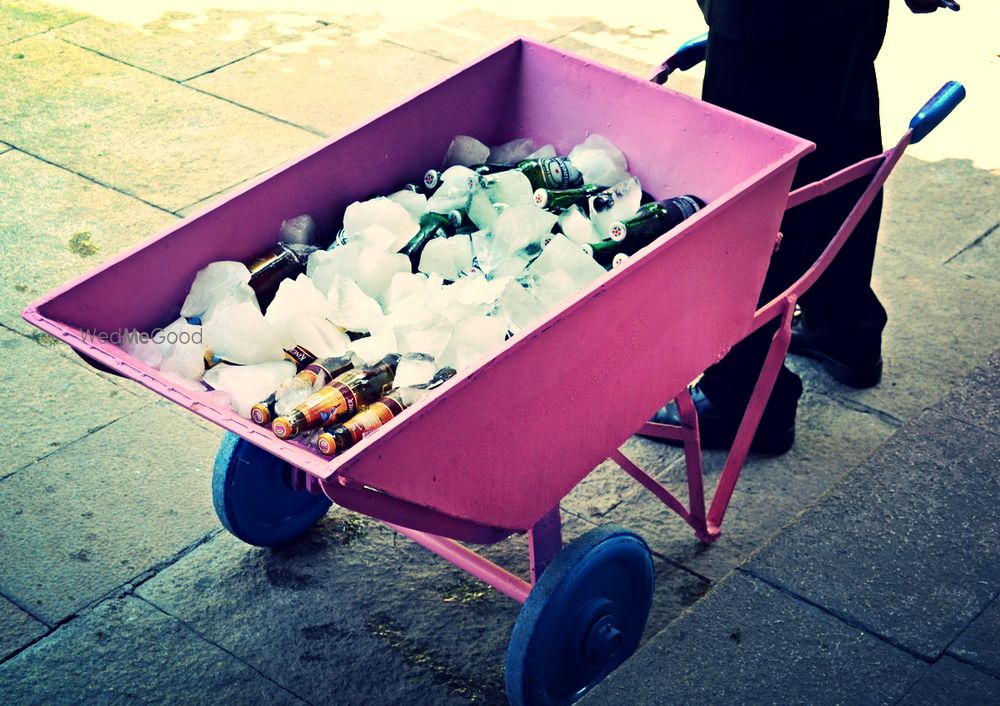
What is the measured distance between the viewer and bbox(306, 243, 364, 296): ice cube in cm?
280

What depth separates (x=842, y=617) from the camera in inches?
122

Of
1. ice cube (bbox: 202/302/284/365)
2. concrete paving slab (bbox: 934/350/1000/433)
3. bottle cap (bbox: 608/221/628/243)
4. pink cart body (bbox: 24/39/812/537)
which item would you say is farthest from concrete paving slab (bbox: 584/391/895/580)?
ice cube (bbox: 202/302/284/365)

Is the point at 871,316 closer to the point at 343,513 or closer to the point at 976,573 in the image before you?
the point at 976,573

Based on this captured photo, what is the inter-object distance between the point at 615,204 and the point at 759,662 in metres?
1.25

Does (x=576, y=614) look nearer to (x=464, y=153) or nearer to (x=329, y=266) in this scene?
(x=329, y=266)

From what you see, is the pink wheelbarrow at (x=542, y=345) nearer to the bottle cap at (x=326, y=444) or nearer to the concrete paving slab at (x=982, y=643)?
the bottle cap at (x=326, y=444)

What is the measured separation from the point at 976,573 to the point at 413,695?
1599 mm

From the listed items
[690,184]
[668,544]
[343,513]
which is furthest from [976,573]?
[343,513]

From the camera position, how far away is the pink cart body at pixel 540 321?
2.27m

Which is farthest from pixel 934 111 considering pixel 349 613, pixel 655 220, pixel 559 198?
pixel 349 613

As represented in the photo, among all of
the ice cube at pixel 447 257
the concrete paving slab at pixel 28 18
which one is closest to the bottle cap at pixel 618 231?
the ice cube at pixel 447 257

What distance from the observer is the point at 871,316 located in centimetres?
402

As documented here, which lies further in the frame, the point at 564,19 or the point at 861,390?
the point at 564,19

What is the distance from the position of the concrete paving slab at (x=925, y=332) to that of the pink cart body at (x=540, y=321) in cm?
140
